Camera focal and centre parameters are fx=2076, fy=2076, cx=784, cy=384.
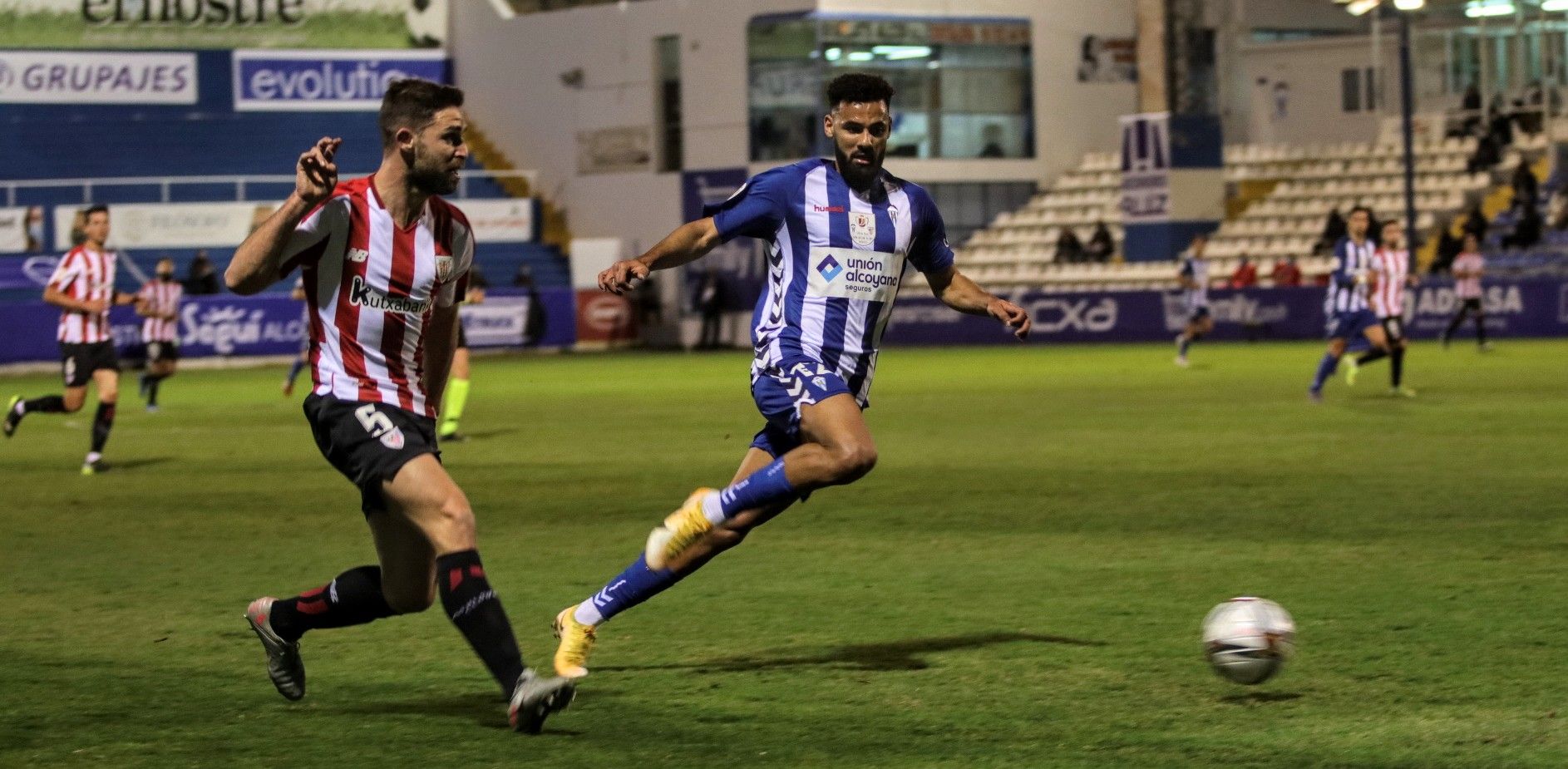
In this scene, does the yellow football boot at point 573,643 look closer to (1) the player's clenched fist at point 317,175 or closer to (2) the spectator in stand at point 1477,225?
Answer: (1) the player's clenched fist at point 317,175

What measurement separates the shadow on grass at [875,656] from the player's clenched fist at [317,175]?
2.45 meters

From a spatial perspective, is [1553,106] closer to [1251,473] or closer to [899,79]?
[899,79]

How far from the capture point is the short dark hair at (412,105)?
6.31m

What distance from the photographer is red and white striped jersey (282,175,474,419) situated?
641 centimetres

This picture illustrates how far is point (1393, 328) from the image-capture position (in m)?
23.0

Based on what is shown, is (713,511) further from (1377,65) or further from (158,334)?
(1377,65)

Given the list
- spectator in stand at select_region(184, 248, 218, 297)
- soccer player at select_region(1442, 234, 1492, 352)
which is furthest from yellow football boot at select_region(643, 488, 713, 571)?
spectator in stand at select_region(184, 248, 218, 297)


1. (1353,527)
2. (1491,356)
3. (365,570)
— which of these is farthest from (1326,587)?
(1491,356)

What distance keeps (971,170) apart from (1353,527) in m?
37.3

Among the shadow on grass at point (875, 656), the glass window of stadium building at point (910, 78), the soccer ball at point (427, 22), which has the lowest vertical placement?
the shadow on grass at point (875, 656)

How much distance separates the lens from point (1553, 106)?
44.6 meters

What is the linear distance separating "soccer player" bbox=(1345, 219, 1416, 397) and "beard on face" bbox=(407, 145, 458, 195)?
58.5 feet

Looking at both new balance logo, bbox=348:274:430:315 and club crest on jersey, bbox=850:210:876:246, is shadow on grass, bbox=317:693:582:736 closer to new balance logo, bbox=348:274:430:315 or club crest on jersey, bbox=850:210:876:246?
new balance logo, bbox=348:274:430:315

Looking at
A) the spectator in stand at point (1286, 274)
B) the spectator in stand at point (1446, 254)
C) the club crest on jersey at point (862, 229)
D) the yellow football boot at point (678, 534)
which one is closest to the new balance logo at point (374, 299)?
the yellow football boot at point (678, 534)
